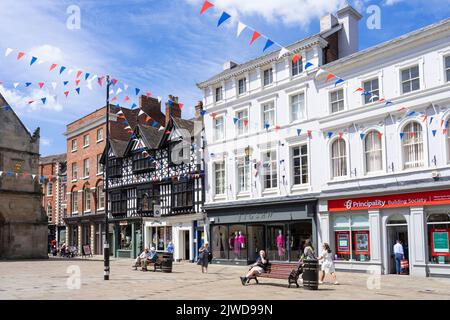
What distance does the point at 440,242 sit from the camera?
68.4ft

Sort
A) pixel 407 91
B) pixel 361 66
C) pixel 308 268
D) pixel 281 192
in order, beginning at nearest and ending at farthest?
pixel 308 268 → pixel 407 91 → pixel 361 66 → pixel 281 192

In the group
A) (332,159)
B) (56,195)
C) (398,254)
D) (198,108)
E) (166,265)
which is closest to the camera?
(398,254)

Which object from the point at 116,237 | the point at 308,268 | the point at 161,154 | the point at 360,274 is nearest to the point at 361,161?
the point at 360,274

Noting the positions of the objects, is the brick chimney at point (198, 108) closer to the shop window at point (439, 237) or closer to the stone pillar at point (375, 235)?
the stone pillar at point (375, 235)

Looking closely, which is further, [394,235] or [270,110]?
[270,110]

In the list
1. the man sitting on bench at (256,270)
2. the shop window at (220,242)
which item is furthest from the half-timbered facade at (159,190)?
the man sitting on bench at (256,270)

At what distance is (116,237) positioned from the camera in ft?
137

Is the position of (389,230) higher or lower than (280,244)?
higher

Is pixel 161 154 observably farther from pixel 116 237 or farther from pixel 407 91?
pixel 407 91

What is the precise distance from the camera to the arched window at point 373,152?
23391mm

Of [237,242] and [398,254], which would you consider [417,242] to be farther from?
[237,242]

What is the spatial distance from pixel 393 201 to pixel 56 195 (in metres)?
42.5

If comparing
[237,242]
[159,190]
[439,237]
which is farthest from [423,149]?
[159,190]
